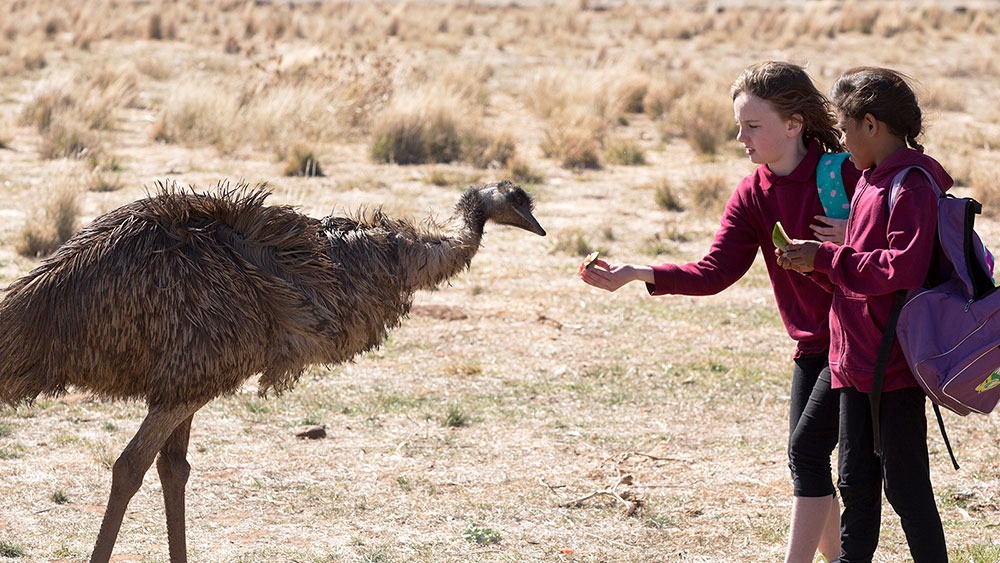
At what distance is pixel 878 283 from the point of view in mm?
3002

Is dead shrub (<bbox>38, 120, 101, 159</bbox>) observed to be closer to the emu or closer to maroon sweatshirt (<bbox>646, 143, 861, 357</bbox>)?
the emu

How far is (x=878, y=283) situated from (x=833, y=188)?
1.85 ft

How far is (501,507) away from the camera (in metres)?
4.76

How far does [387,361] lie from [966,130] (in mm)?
11524

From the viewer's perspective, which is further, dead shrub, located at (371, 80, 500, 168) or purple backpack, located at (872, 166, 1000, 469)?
dead shrub, located at (371, 80, 500, 168)

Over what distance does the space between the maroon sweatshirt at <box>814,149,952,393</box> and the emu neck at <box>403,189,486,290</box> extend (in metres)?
1.40

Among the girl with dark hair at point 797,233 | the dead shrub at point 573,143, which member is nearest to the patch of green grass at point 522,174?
the dead shrub at point 573,143

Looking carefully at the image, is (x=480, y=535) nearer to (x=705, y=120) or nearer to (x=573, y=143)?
(x=573, y=143)

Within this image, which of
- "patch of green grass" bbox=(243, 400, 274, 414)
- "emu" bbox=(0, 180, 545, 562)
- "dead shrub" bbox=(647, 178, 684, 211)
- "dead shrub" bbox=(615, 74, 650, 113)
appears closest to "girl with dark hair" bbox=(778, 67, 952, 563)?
"emu" bbox=(0, 180, 545, 562)

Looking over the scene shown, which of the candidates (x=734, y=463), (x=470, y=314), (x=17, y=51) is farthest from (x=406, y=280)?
(x=17, y=51)

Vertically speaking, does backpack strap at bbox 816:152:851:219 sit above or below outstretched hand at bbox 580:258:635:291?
above

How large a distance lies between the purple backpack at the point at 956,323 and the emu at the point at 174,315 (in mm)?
Result: 1771

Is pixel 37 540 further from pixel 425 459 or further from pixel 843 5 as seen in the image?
pixel 843 5

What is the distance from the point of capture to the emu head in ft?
14.1
